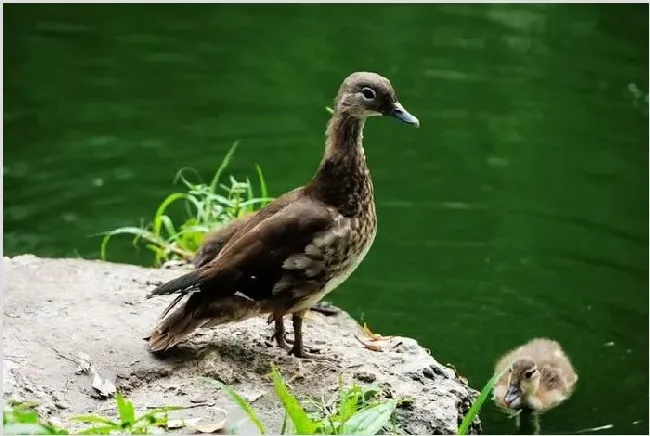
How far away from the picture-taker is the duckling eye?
494 centimetres

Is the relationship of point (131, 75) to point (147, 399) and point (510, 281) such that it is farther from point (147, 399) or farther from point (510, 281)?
point (147, 399)

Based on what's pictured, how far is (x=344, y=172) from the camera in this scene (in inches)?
196

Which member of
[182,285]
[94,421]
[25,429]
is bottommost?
[94,421]

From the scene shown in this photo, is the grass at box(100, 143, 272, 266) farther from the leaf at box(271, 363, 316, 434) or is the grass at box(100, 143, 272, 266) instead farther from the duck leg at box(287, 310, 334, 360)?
the leaf at box(271, 363, 316, 434)

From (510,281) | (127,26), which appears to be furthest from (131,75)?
(510,281)

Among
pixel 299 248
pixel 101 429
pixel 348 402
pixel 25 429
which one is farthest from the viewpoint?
pixel 299 248

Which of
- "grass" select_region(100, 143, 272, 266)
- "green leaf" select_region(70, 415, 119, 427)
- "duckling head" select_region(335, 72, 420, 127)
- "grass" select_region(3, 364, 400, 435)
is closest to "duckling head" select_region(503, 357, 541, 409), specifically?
"grass" select_region(100, 143, 272, 266)

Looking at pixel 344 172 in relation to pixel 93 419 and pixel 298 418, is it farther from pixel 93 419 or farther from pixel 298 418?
pixel 93 419

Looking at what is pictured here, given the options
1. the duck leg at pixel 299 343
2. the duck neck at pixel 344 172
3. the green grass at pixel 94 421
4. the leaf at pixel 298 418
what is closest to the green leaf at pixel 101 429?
the green grass at pixel 94 421

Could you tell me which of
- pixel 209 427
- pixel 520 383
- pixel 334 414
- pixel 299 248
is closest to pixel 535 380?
pixel 520 383

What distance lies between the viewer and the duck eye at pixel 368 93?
4.94m

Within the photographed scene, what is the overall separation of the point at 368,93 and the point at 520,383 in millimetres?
2456

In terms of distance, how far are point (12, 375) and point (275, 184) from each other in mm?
4496

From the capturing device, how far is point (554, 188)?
9422 mm
